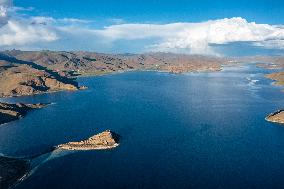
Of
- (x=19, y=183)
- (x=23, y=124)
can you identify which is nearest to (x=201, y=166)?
(x=19, y=183)

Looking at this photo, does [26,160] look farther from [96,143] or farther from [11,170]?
[96,143]

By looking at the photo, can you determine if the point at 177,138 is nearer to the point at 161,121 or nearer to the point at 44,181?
the point at 161,121

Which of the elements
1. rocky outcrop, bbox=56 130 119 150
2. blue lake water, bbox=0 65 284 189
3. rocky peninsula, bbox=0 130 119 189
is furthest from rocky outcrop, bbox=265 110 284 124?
rocky outcrop, bbox=56 130 119 150

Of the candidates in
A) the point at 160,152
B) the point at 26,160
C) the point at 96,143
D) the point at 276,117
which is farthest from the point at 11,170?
the point at 276,117

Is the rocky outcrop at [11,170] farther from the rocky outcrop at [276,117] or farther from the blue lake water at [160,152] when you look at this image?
the rocky outcrop at [276,117]

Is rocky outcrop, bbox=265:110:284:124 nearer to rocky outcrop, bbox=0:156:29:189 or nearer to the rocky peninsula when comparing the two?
the rocky peninsula

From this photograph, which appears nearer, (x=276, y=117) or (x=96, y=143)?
(x=96, y=143)
